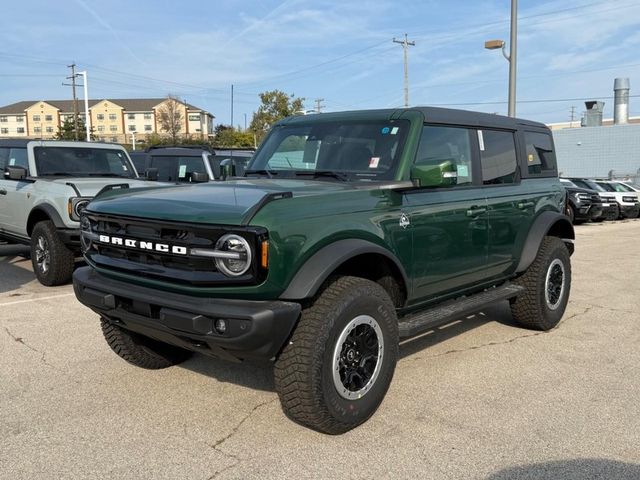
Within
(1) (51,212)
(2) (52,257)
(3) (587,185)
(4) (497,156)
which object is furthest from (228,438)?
(3) (587,185)

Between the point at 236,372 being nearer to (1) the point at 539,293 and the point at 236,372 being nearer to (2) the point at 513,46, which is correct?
(1) the point at 539,293

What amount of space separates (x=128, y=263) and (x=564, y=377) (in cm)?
324

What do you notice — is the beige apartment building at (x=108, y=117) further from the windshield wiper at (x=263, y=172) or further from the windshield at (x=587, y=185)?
the windshield wiper at (x=263, y=172)

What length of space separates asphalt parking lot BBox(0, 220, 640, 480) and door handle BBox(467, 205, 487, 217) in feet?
3.94

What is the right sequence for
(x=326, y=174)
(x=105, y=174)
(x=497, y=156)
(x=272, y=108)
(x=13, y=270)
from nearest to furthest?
1. (x=326, y=174)
2. (x=497, y=156)
3. (x=13, y=270)
4. (x=105, y=174)
5. (x=272, y=108)

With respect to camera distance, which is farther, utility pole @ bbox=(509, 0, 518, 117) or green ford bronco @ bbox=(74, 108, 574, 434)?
utility pole @ bbox=(509, 0, 518, 117)

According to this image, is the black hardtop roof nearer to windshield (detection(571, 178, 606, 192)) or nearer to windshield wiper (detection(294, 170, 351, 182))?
windshield wiper (detection(294, 170, 351, 182))

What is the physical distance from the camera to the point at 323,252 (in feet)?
11.0

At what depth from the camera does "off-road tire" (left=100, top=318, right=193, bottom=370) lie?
4297 millimetres

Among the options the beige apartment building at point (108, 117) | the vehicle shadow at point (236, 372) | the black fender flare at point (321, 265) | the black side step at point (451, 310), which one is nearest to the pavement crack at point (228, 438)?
the vehicle shadow at point (236, 372)

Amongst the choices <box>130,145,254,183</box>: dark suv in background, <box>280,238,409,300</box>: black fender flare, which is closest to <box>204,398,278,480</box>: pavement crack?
<box>280,238,409,300</box>: black fender flare

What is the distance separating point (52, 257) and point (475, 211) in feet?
17.4

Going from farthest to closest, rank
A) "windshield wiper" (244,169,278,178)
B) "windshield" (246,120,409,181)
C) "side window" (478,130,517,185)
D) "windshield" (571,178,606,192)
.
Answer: "windshield" (571,178,606,192), "side window" (478,130,517,185), "windshield wiper" (244,169,278,178), "windshield" (246,120,409,181)

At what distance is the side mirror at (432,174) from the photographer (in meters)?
3.92
